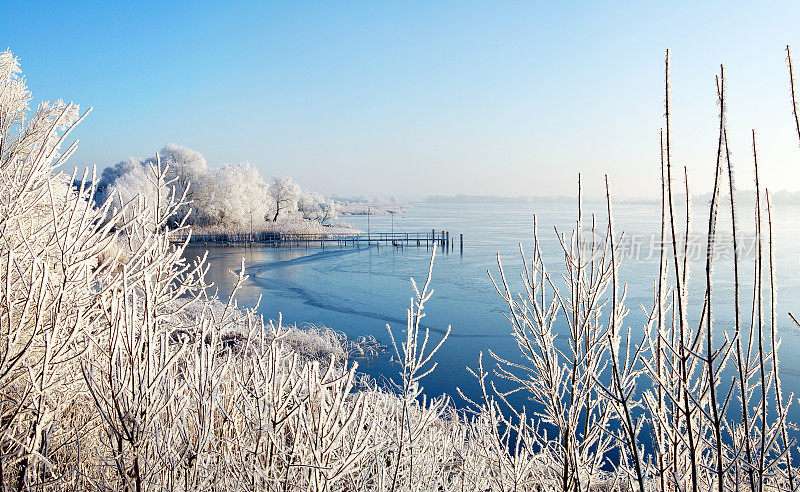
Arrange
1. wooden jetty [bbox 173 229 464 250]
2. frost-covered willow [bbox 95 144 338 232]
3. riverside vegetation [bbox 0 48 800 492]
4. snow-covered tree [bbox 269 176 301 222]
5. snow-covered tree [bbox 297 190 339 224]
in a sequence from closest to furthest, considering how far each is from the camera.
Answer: riverside vegetation [bbox 0 48 800 492], wooden jetty [bbox 173 229 464 250], frost-covered willow [bbox 95 144 338 232], snow-covered tree [bbox 269 176 301 222], snow-covered tree [bbox 297 190 339 224]

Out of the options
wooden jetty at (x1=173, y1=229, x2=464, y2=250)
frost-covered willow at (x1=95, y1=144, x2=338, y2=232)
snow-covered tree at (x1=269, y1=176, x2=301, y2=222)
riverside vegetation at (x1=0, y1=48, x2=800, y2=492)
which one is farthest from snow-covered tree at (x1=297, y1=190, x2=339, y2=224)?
riverside vegetation at (x1=0, y1=48, x2=800, y2=492)

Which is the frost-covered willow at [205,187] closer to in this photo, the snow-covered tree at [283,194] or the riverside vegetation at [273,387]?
the snow-covered tree at [283,194]

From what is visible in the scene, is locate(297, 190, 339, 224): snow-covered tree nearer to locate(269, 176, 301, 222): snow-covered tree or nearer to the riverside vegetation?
locate(269, 176, 301, 222): snow-covered tree

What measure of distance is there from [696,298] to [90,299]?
1903 cm

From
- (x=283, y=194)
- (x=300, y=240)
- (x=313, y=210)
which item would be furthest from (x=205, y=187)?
(x=313, y=210)

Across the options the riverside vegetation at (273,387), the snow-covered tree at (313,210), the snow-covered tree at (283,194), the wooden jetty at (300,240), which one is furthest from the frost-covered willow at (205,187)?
the riverside vegetation at (273,387)

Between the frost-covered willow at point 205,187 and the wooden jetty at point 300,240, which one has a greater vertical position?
→ the frost-covered willow at point 205,187

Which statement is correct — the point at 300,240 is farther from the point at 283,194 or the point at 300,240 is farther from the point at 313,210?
the point at 313,210

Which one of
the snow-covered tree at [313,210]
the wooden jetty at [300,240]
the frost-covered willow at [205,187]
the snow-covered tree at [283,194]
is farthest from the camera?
the snow-covered tree at [313,210]

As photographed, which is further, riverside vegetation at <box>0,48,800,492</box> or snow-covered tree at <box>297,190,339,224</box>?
snow-covered tree at <box>297,190,339,224</box>

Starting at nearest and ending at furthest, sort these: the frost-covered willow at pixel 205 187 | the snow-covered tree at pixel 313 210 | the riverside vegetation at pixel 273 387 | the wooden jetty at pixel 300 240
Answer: the riverside vegetation at pixel 273 387 < the wooden jetty at pixel 300 240 < the frost-covered willow at pixel 205 187 < the snow-covered tree at pixel 313 210

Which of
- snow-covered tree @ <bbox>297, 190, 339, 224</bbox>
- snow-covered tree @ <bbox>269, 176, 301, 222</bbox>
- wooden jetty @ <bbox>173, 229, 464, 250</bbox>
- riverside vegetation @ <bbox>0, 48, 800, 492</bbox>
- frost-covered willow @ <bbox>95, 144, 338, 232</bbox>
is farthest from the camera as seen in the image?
snow-covered tree @ <bbox>297, 190, 339, 224</bbox>

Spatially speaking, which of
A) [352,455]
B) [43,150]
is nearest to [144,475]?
[352,455]

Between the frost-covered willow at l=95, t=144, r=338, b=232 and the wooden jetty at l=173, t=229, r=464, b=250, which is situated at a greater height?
the frost-covered willow at l=95, t=144, r=338, b=232
